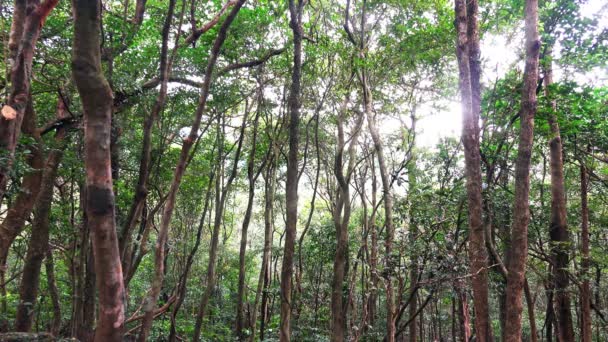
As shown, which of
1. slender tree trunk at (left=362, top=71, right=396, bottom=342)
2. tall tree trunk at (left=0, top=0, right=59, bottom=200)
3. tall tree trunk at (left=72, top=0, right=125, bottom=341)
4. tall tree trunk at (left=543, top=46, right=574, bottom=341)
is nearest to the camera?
tall tree trunk at (left=72, top=0, right=125, bottom=341)

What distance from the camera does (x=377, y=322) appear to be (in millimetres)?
15195

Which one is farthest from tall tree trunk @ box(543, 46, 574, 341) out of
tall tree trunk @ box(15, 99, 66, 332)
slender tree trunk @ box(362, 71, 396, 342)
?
tall tree trunk @ box(15, 99, 66, 332)

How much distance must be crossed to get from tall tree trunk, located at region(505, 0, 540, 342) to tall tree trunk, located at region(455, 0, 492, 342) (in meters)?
0.32

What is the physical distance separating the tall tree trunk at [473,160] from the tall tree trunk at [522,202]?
0.32 m

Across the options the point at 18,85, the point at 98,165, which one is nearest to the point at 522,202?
the point at 98,165

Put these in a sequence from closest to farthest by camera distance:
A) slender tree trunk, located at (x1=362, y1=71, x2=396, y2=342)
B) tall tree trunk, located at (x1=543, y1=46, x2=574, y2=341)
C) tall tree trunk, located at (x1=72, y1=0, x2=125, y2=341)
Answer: tall tree trunk, located at (x1=72, y1=0, x2=125, y2=341) < slender tree trunk, located at (x1=362, y1=71, x2=396, y2=342) < tall tree trunk, located at (x1=543, y1=46, x2=574, y2=341)

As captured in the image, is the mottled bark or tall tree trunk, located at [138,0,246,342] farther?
the mottled bark

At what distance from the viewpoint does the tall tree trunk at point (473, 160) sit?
5293mm

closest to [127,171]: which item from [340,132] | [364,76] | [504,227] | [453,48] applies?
[340,132]

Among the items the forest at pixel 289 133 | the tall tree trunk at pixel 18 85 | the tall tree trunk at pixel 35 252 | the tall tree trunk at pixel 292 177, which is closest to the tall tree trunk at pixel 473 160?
the forest at pixel 289 133

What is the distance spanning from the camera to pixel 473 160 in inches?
214

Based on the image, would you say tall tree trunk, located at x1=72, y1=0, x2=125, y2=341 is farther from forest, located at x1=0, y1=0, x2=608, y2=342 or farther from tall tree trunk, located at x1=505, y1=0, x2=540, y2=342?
tall tree trunk, located at x1=505, y1=0, x2=540, y2=342

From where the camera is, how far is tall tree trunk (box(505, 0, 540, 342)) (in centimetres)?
496

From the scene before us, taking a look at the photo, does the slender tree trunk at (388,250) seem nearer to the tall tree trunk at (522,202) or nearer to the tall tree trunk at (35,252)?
the tall tree trunk at (522,202)
